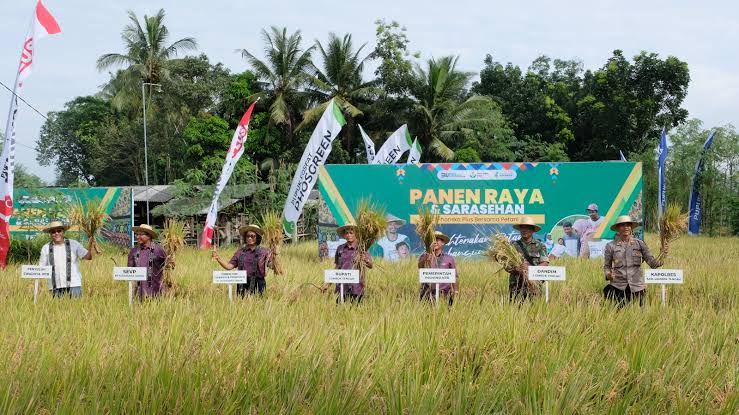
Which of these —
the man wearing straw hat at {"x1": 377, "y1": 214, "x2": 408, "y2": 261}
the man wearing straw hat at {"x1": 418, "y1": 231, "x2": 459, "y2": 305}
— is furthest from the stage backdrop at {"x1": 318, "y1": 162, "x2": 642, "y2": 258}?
the man wearing straw hat at {"x1": 418, "y1": 231, "x2": 459, "y2": 305}

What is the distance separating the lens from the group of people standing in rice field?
24.1ft

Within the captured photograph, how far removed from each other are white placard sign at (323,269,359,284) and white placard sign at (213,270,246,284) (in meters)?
0.94

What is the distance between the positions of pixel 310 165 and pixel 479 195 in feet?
11.9

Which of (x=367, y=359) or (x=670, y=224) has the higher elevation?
(x=670, y=224)

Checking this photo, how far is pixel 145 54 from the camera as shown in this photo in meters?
36.7

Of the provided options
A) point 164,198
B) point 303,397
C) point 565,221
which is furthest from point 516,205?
point 164,198

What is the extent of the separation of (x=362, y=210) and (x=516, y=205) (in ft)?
23.2

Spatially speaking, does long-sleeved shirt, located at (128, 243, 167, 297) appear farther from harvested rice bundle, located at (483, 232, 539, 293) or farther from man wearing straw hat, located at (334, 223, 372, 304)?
harvested rice bundle, located at (483, 232, 539, 293)

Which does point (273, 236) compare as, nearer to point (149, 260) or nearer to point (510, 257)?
point (149, 260)

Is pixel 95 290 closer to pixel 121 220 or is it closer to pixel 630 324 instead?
pixel 630 324

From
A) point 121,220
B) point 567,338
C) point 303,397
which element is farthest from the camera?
point 121,220

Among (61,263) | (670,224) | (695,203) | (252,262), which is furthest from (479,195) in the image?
(695,203)

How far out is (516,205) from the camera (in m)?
14.2

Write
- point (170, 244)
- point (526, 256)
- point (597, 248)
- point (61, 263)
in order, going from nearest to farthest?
point (526, 256)
point (61, 263)
point (170, 244)
point (597, 248)
